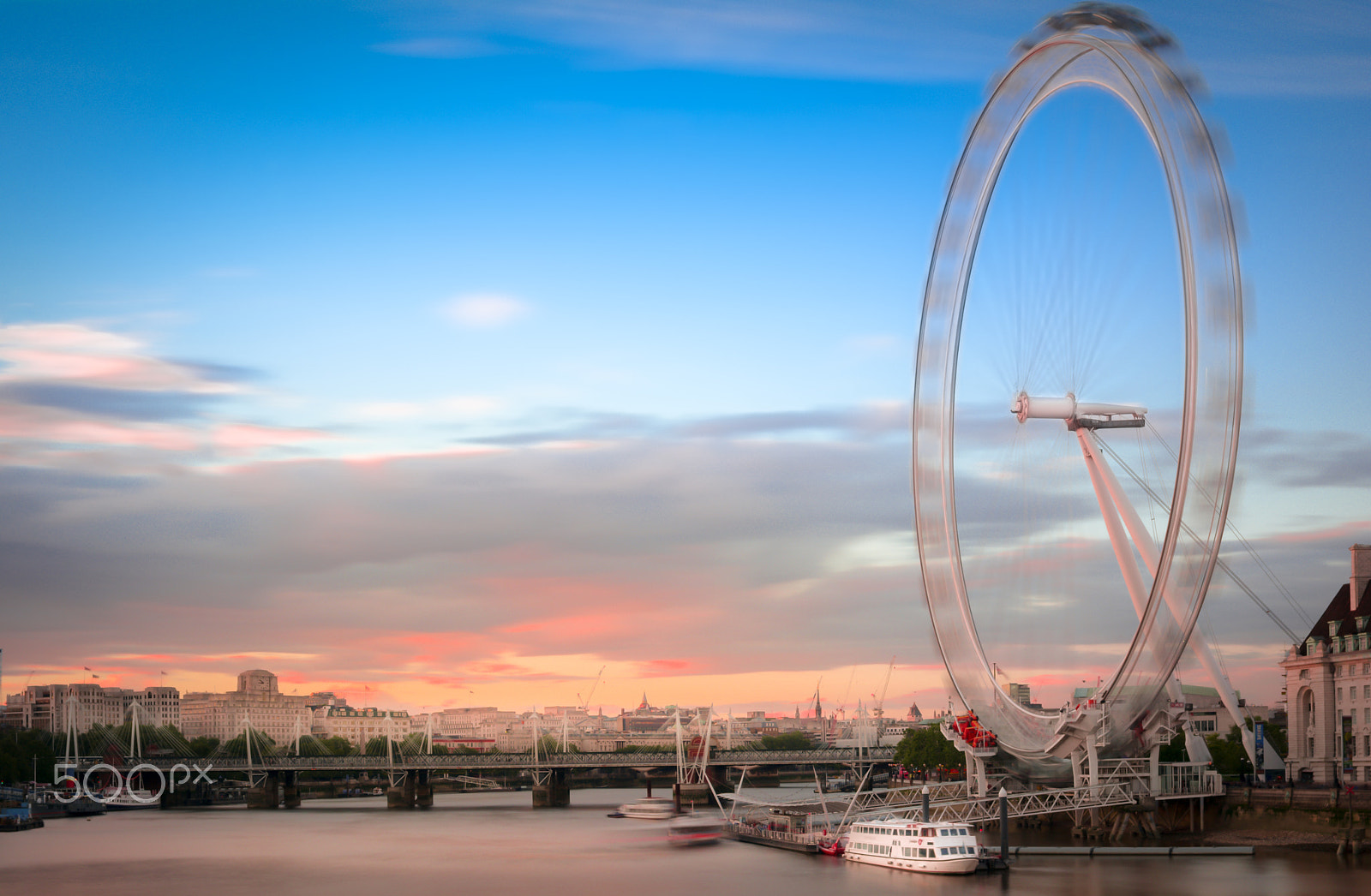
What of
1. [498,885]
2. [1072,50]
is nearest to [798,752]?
[498,885]

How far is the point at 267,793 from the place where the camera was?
99.6m

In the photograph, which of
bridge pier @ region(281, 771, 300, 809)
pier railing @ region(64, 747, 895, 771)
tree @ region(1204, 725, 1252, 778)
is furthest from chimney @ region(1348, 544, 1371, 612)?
bridge pier @ region(281, 771, 300, 809)

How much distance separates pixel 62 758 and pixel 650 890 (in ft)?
318

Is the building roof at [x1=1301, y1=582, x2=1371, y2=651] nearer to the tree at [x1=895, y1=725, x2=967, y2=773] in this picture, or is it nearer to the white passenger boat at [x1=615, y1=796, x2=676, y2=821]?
the white passenger boat at [x1=615, y1=796, x2=676, y2=821]

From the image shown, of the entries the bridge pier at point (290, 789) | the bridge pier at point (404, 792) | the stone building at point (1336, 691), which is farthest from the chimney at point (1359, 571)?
the bridge pier at point (290, 789)

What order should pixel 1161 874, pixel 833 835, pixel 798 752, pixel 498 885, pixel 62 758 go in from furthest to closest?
pixel 62 758 < pixel 798 752 < pixel 833 835 < pixel 498 885 < pixel 1161 874

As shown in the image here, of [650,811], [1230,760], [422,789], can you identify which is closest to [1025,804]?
[1230,760]

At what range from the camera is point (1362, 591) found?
54000 millimetres

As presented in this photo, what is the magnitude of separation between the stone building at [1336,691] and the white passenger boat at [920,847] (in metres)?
15.9

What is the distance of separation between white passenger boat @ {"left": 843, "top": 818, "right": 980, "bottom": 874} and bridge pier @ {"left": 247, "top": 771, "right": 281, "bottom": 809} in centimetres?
6303

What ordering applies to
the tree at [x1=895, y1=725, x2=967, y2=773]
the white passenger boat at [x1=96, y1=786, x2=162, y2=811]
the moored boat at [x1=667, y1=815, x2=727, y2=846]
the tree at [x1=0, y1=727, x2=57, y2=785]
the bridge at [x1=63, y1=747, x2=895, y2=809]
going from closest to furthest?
the moored boat at [x1=667, y1=815, x2=727, y2=846] < the tree at [x1=895, y1=725, x2=967, y2=773] < the bridge at [x1=63, y1=747, x2=895, y2=809] < the white passenger boat at [x1=96, y1=786, x2=162, y2=811] < the tree at [x1=0, y1=727, x2=57, y2=785]

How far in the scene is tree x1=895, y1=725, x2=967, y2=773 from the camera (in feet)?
302

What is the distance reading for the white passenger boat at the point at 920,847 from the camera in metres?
41.8

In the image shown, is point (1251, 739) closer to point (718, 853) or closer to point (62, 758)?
point (718, 853)
